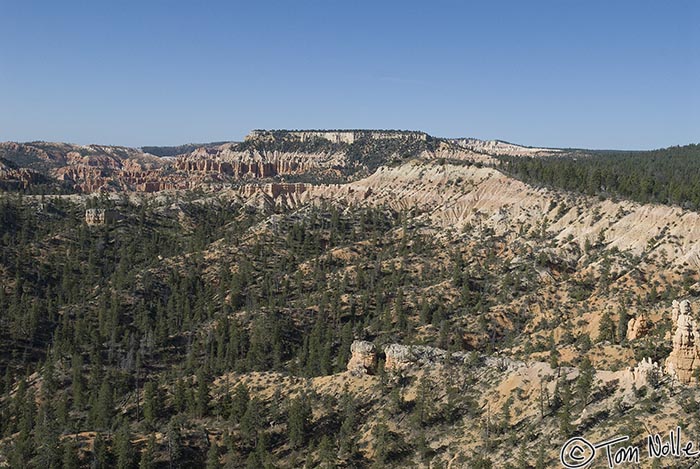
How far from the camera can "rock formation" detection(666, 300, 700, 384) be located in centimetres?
4362

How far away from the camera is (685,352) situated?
44406 millimetres

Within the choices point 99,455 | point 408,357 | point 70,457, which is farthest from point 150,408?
point 408,357

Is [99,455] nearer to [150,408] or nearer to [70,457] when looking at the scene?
[70,457]

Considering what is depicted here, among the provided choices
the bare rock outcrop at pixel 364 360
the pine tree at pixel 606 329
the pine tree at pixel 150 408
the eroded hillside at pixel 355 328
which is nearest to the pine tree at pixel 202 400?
the eroded hillside at pixel 355 328

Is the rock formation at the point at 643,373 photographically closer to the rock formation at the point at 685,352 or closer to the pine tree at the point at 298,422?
the rock formation at the point at 685,352

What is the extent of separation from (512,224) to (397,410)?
6478 cm

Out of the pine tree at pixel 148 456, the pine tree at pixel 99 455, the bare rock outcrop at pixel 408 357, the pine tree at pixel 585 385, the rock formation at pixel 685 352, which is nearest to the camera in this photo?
the pine tree at pixel 585 385

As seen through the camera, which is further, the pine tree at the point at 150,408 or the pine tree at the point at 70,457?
the pine tree at the point at 150,408

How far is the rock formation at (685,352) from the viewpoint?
4362 centimetres

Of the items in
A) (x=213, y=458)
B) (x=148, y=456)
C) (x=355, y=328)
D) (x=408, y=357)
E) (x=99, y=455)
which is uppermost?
(x=408, y=357)

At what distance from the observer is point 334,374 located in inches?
2456

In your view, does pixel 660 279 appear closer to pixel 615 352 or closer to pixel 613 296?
pixel 613 296

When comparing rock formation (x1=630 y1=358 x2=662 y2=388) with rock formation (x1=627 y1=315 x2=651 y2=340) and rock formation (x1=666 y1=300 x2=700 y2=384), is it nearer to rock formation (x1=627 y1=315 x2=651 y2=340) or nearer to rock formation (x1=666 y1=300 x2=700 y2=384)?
rock formation (x1=666 y1=300 x2=700 y2=384)

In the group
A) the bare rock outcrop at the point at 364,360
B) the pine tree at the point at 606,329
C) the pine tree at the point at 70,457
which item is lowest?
the pine tree at the point at 70,457
